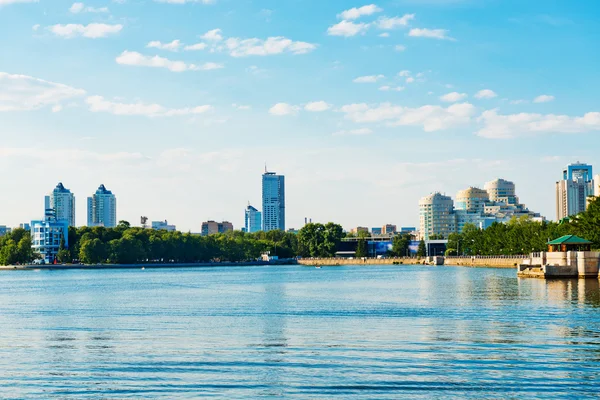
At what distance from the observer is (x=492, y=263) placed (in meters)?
169

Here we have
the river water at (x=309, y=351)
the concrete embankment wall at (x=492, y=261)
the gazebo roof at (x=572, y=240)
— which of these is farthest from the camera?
the concrete embankment wall at (x=492, y=261)

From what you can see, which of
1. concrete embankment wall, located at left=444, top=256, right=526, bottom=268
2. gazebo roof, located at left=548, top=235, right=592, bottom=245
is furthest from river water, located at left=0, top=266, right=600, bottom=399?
concrete embankment wall, located at left=444, top=256, right=526, bottom=268

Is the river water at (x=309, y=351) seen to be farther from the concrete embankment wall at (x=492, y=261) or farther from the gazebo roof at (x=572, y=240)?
the concrete embankment wall at (x=492, y=261)

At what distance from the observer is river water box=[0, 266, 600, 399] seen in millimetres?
25281

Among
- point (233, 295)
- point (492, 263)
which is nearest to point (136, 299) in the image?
point (233, 295)

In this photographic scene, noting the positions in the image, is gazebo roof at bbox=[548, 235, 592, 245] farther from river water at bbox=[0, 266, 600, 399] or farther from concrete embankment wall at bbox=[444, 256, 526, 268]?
concrete embankment wall at bbox=[444, 256, 526, 268]

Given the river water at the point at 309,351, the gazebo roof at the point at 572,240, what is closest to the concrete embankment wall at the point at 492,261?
the gazebo roof at the point at 572,240

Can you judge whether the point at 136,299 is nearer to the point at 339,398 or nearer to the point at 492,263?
the point at 339,398

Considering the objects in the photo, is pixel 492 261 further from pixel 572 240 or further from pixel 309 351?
pixel 309 351

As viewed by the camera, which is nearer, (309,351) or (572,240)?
(309,351)

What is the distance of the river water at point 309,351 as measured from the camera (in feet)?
82.9

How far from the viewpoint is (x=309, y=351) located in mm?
32844

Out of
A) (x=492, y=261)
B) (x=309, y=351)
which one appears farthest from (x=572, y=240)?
(x=492, y=261)

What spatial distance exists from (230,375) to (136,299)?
1798 inches
